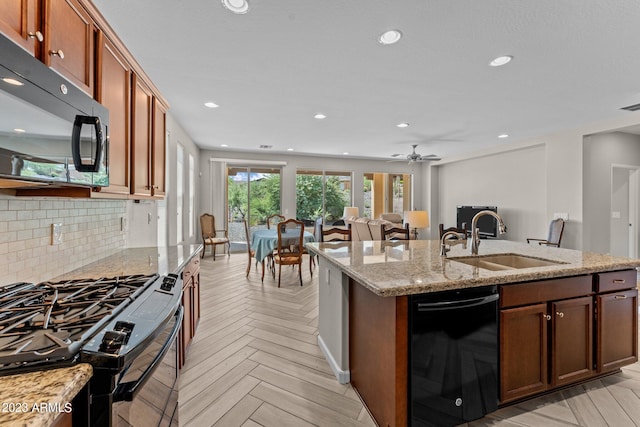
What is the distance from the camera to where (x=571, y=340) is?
181cm

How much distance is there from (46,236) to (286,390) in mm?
1726

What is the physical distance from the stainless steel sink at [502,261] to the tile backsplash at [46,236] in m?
2.51

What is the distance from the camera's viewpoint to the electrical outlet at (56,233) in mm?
1607

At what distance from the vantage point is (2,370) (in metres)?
0.67

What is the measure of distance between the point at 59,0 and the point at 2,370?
4.87 ft

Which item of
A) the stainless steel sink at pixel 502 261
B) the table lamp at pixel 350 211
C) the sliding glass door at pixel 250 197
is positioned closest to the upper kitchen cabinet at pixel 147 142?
the stainless steel sink at pixel 502 261

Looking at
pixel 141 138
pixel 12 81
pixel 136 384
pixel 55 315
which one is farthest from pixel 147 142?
pixel 136 384

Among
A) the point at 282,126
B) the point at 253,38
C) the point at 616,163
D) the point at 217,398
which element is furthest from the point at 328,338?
the point at 616,163

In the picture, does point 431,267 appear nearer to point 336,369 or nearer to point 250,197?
point 336,369

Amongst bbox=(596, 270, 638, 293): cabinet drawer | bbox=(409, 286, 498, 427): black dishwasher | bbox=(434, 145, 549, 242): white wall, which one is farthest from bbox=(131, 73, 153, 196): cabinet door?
bbox=(434, 145, 549, 242): white wall

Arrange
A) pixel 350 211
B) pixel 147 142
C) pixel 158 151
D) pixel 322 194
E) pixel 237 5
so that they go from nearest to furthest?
pixel 237 5, pixel 147 142, pixel 158 151, pixel 350 211, pixel 322 194

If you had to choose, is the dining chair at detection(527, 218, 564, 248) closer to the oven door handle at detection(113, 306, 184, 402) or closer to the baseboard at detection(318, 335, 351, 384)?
the baseboard at detection(318, 335, 351, 384)

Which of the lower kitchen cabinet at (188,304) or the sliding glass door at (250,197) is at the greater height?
the sliding glass door at (250,197)

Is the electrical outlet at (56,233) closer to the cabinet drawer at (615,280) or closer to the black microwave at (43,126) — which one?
the black microwave at (43,126)
